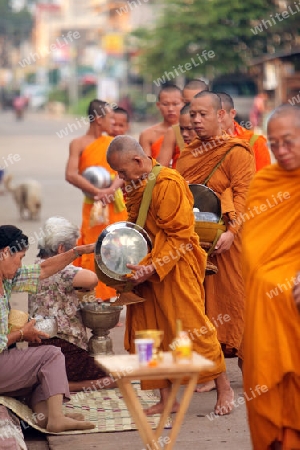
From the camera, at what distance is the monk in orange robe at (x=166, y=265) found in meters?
5.83

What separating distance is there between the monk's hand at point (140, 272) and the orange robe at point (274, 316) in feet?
3.57

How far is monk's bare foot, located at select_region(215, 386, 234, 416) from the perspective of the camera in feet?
21.1

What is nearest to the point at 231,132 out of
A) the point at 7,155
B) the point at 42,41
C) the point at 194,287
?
the point at 194,287

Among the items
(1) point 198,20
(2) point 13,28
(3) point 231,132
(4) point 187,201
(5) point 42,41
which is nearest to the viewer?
(4) point 187,201

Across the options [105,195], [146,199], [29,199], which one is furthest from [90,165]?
[29,199]

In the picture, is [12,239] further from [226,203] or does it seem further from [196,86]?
[196,86]

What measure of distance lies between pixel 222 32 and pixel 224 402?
107 feet

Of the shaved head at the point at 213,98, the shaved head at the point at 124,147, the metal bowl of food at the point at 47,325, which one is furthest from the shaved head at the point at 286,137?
the metal bowl of food at the point at 47,325

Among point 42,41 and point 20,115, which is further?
point 42,41

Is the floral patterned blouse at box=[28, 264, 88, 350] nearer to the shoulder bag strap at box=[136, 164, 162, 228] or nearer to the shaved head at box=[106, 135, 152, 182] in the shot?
the shoulder bag strap at box=[136, 164, 162, 228]

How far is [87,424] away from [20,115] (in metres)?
60.3

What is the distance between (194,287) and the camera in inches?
241

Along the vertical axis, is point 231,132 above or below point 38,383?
above

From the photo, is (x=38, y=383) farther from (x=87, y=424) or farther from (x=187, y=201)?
(x=187, y=201)
